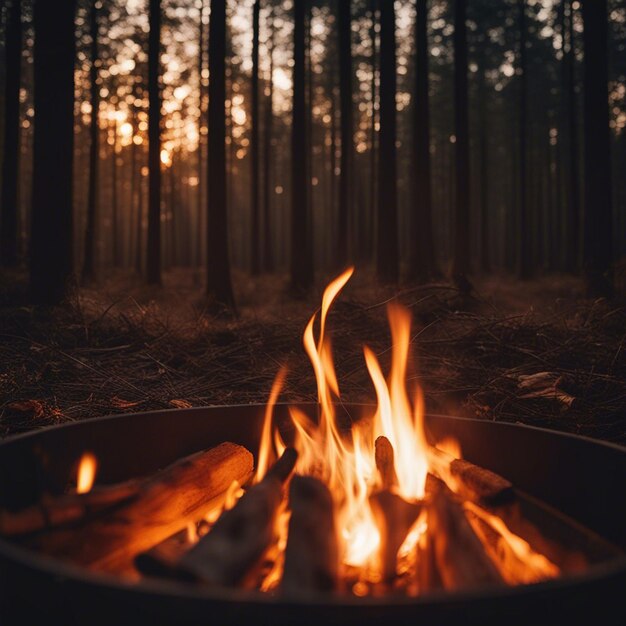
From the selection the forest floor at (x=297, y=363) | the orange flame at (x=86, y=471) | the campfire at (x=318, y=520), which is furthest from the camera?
the forest floor at (x=297, y=363)

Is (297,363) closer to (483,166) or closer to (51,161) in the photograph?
(51,161)

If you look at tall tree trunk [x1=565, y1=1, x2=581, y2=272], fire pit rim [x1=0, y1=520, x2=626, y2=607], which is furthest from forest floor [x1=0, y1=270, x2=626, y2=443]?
tall tree trunk [x1=565, y1=1, x2=581, y2=272]

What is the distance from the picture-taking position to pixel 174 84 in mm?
21266

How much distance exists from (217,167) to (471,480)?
8638 mm

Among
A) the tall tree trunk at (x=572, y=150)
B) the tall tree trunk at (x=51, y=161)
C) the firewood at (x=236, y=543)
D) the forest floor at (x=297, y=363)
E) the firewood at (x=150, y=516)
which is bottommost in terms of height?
the firewood at (x=150, y=516)

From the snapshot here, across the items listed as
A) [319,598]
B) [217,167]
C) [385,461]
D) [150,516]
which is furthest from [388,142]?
[319,598]

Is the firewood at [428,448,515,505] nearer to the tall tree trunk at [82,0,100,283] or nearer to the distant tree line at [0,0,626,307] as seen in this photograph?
the distant tree line at [0,0,626,307]

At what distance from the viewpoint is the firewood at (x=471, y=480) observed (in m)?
2.03

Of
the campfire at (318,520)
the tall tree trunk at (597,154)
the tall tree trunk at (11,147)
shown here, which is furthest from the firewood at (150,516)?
the tall tree trunk at (11,147)

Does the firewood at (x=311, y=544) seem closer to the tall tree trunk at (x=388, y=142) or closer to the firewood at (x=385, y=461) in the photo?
the firewood at (x=385, y=461)

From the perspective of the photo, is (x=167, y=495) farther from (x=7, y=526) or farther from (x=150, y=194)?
(x=150, y=194)

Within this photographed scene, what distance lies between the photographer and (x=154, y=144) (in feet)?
44.1

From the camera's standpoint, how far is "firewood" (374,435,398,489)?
236 centimetres

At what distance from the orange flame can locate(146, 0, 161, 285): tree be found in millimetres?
12032
